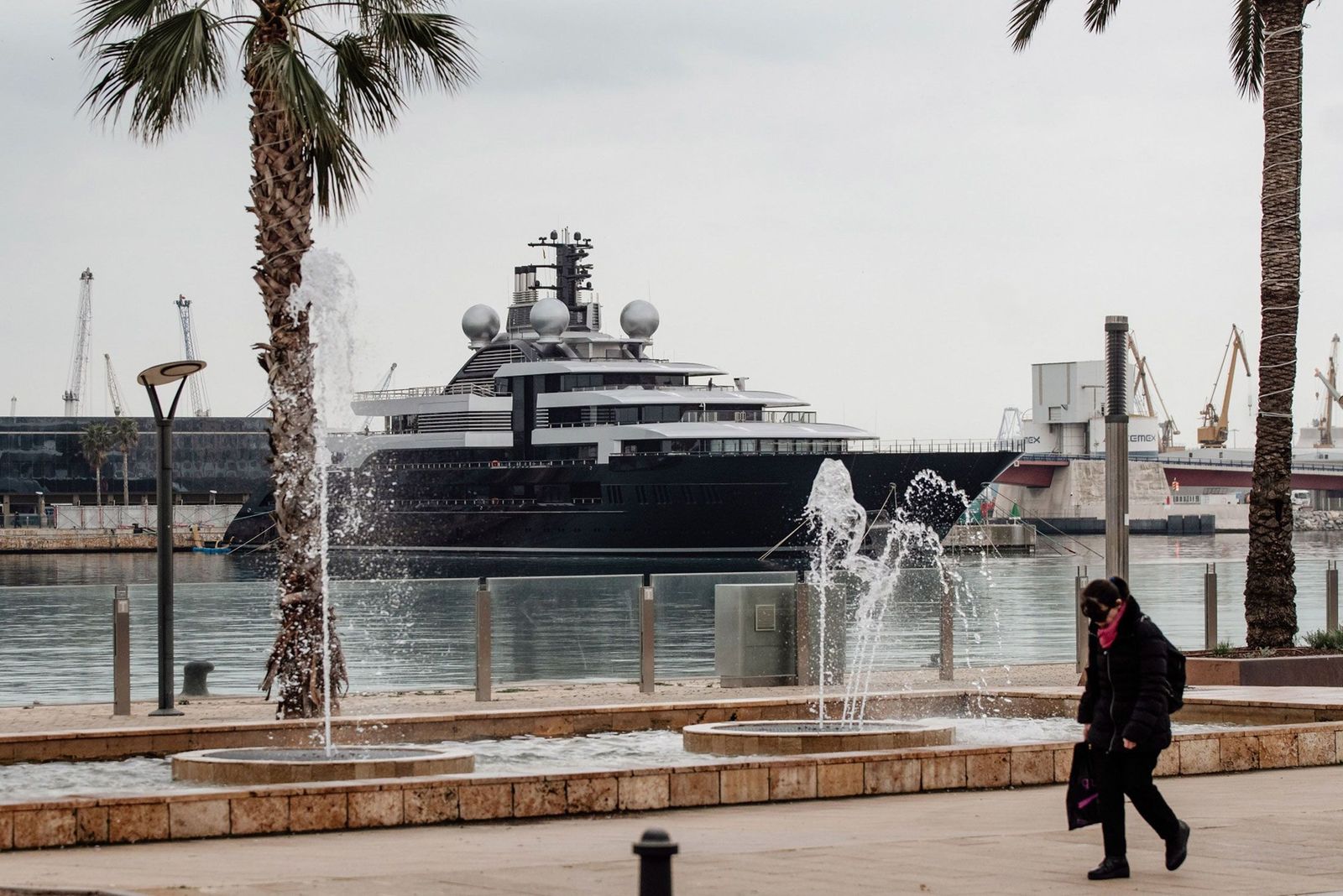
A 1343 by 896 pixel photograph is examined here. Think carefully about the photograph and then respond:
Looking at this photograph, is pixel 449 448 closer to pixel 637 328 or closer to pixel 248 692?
pixel 637 328

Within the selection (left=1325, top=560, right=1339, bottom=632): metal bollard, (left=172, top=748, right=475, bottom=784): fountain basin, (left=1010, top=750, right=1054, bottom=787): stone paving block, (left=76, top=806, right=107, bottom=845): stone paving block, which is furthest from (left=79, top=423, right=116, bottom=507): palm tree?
(left=76, top=806, right=107, bottom=845): stone paving block

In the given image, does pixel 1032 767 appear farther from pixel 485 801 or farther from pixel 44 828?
pixel 44 828

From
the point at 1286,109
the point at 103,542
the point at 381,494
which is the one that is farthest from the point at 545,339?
the point at 1286,109

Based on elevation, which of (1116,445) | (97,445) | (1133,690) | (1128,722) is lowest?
(1128,722)

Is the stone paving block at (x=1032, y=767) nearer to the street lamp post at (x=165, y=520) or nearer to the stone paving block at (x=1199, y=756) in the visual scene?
the stone paving block at (x=1199, y=756)

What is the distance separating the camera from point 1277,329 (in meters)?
15.1

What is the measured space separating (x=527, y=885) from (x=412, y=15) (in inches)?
339

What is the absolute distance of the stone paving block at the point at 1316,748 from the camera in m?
9.79

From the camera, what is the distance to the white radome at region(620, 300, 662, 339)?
228 ft

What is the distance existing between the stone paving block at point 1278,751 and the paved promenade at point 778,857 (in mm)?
1204

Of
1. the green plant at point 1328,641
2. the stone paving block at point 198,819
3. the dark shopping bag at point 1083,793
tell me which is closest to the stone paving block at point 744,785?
the dark shopping bag at point 1083,793

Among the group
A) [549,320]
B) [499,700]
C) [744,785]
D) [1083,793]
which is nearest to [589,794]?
[744,785]

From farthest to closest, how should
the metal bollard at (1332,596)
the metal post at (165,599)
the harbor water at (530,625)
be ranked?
the metal bollard at (1332,596) < the harbor water at (530,625) < the metal post at (165,599)

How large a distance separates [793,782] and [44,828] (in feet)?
11.0
